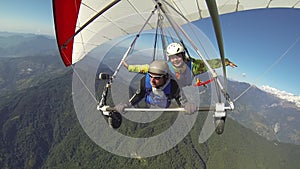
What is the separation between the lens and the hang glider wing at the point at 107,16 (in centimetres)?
665

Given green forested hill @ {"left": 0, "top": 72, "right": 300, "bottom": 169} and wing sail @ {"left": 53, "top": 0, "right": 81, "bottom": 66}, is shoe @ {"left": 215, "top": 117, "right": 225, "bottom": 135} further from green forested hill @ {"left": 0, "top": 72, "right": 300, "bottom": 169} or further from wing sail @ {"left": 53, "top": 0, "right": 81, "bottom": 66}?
green forested hill @ {"left": 0, "top": 72, "right": 300, "bottom": 169}

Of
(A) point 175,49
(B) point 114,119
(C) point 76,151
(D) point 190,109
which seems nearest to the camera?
(D) point 190,109

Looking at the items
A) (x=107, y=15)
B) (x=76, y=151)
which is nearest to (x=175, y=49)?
(x=107, y=15)

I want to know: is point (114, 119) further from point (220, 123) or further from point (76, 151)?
point (76, 151)

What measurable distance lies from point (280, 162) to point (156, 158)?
9956cm

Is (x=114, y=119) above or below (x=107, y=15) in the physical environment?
below

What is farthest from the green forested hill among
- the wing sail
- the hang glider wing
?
the wing sail

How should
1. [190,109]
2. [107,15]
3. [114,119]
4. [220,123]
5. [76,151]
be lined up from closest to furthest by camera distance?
1. [190,109]
2. [220,123]
3. [114,119]
4. [107,15]
5. [76,151]

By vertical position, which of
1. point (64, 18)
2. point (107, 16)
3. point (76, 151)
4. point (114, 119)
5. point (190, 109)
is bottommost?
point (76, 151)

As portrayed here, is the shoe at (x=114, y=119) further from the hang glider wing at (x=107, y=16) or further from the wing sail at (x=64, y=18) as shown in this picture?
the hang glider wing at (x=107, y=16)

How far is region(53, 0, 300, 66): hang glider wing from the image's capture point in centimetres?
665

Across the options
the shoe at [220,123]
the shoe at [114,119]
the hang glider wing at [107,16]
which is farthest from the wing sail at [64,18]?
the shoe at [220,123]

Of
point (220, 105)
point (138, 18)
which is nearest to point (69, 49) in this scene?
point (138, 18)

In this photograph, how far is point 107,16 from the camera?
838 cm
